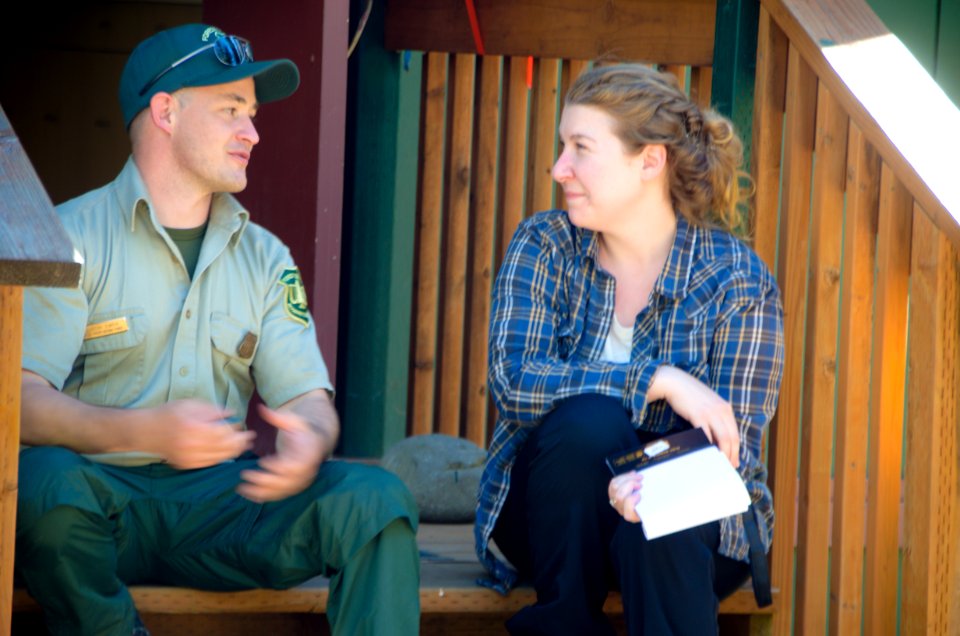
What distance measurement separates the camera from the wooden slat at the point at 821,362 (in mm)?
3223

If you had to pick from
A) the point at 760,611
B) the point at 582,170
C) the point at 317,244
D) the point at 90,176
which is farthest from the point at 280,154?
the point at 90,176

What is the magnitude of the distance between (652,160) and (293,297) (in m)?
0.87

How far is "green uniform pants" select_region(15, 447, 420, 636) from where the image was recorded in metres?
2.51

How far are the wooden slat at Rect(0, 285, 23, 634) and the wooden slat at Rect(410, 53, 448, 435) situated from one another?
9.52ft

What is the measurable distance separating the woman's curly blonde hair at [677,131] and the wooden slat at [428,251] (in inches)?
76.8

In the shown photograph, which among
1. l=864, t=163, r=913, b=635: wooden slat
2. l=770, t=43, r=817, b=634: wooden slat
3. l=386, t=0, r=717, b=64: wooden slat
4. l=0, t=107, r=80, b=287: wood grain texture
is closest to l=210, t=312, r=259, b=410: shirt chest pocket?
l=0, t=107, r=80, b=287: wood grain texture

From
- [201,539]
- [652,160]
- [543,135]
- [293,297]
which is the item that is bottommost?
[201,539]

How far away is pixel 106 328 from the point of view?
2834 mm

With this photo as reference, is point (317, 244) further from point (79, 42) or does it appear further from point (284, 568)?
point (79, 42)

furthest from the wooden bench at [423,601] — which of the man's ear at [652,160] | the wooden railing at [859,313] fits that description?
the man's ear at [652,160]

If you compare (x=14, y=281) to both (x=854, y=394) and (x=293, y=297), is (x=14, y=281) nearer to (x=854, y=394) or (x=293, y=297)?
(x=293, y=297)

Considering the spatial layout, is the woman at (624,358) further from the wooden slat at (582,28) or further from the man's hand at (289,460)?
the wooden slat at (582,28)

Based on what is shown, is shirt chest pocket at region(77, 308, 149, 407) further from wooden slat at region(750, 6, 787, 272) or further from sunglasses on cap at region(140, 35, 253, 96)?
wooden slat at region(750, 6, 787, 272)

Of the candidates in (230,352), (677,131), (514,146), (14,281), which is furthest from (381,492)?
(514,146)
